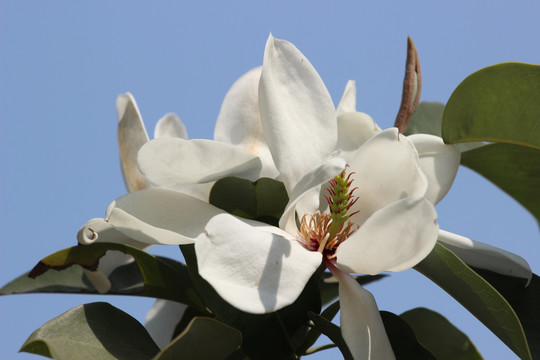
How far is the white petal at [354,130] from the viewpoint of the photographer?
0.77 meters

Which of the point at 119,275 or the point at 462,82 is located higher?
the point at 462,82

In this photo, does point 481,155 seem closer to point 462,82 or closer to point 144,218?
point 462,82

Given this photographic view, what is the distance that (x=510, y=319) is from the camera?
64 centimetres

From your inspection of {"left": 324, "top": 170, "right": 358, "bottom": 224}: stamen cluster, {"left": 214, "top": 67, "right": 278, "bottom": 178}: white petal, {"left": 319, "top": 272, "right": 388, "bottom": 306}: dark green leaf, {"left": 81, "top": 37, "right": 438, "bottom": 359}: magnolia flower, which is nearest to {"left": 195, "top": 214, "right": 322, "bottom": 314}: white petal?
{"left": 81, "top": 37, "right": 438, "bottom": 359}: magnolia flower

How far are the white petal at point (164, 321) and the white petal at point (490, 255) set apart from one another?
440mm

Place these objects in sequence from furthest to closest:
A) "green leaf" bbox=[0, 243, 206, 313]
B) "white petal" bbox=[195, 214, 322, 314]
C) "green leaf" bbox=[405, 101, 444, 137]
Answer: "green leaf" bbox=[405, 101, 444, 137] → "green leaf" bbox=[0, 243, 206, 313] → "white petal" bbox=[195, 214, 322, 314]

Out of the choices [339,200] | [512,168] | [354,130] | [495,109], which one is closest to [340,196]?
[339,200]

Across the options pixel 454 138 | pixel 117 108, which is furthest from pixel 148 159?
pixel 454 138

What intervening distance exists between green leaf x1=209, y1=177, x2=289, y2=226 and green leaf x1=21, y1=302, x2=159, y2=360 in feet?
0.55

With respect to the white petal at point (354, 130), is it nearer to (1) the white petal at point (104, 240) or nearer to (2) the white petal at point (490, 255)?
(2) the white petal at point (490, 255)

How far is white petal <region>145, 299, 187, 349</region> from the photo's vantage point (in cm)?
99

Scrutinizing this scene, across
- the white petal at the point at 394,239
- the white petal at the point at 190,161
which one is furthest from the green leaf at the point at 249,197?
the white petal at the point at 394,239

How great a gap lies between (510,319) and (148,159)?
15.6 inches

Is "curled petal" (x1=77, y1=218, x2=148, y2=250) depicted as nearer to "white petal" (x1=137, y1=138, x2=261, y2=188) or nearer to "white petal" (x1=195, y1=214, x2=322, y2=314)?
"white petal" (x1=137, y1=138, x2=261, y2=188)
